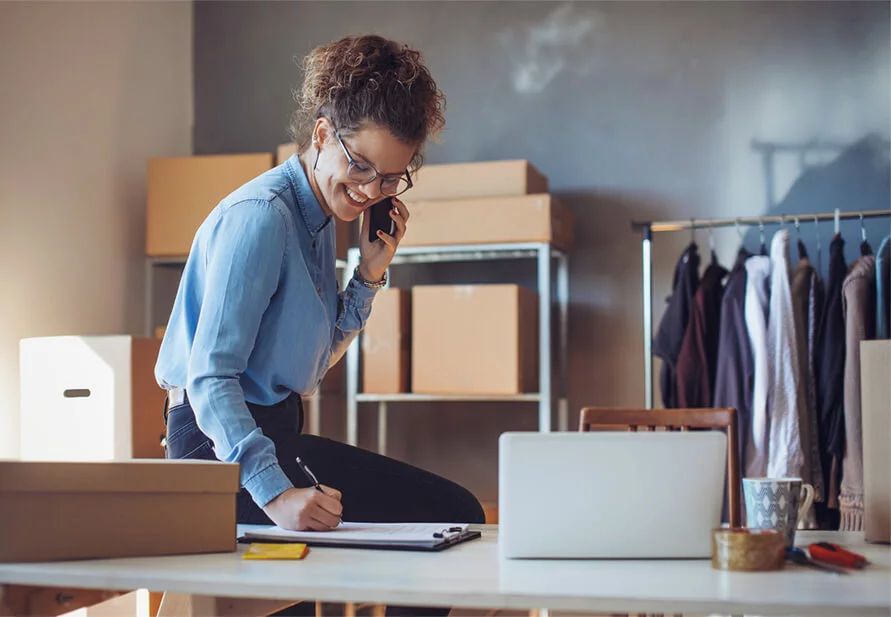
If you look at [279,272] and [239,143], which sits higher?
[239,143]

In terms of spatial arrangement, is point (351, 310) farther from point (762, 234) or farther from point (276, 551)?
point (762, 234)

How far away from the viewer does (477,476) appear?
3.74 m

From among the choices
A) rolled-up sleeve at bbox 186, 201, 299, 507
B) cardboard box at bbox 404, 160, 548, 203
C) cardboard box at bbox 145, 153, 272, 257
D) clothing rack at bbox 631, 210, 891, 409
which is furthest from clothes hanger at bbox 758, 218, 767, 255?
rolled-up sleeve at bbox 186, 201, 299, 507

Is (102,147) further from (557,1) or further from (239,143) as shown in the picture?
(557,1)

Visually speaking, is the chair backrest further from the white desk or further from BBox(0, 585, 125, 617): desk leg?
BBox(0, 585, 125, 617): desk leg

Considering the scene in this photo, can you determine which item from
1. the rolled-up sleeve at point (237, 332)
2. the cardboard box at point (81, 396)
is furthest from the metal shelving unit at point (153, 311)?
the rolled-up sleeve at point (237, 332)

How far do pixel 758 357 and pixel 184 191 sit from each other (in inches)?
79.1

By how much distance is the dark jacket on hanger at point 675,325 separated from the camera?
314 cm

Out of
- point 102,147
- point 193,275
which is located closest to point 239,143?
point 102,147

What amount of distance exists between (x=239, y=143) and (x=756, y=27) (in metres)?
2.09

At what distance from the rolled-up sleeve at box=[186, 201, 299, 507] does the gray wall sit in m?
2.35

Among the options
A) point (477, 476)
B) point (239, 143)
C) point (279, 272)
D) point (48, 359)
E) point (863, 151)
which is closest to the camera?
point (279, 272)

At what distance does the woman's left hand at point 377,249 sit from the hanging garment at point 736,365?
1509 mm

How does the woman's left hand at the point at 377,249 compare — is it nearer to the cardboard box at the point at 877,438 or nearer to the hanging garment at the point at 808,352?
the cardboard box at the point at 877,438
